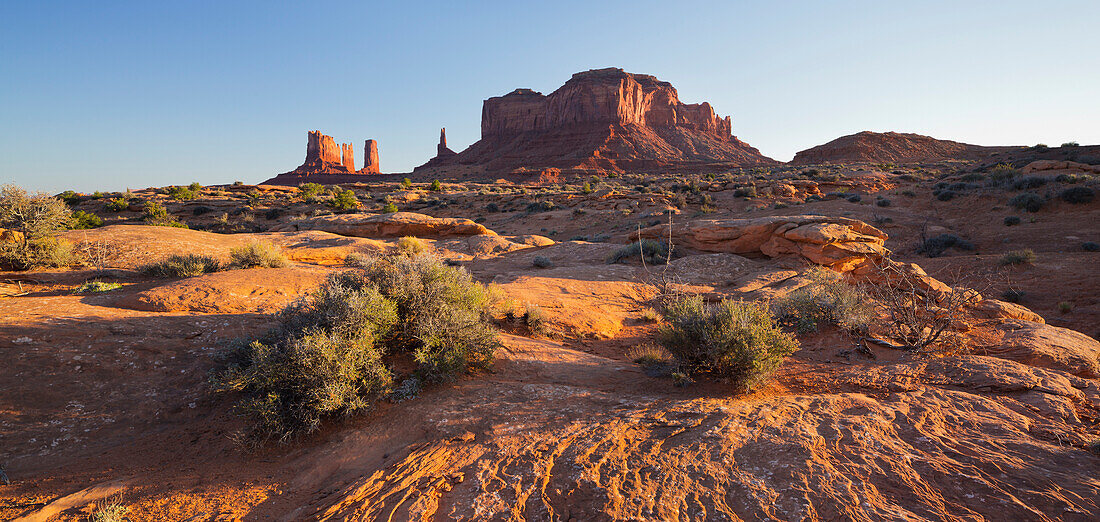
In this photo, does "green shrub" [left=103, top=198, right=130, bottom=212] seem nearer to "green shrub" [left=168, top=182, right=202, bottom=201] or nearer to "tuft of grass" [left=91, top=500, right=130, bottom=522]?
"green shrub" [left=168, top=182, right=202, bottom=201]

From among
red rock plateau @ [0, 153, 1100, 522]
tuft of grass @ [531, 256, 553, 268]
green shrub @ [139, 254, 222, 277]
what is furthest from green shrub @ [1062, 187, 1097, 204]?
green shrub @ [139, 254, 222, 277]

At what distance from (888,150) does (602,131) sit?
44.7 meters

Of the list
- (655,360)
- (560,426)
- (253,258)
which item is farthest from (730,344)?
(253,258)

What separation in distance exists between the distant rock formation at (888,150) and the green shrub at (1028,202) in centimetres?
4115

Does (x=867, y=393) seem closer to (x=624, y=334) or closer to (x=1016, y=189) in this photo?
(x=624, y=334)

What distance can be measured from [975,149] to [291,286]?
82545mm

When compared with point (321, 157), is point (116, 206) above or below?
below

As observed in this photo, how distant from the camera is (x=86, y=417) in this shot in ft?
13.0

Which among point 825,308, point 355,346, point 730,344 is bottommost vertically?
point 825,308

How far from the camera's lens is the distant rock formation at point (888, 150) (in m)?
55.0

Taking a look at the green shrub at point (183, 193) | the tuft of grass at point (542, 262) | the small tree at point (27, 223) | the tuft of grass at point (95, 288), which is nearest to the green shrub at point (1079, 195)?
the tuft of grass at point (542, 262)

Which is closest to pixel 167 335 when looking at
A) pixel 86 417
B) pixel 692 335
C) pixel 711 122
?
pixel 86 417

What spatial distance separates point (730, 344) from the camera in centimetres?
475

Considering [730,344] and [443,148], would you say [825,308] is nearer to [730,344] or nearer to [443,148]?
[730,344]
